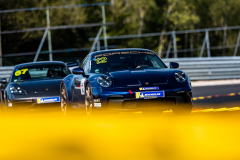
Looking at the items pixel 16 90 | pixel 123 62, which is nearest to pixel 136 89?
pixel 123 62

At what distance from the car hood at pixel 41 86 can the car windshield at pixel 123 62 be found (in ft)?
6.78

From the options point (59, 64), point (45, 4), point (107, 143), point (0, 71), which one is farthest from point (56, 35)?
point (107, 143)

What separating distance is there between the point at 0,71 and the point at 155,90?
12503 millimetres

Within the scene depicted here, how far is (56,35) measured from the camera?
4016cm

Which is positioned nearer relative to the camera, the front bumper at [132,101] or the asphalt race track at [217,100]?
the front bumper at [132,101]

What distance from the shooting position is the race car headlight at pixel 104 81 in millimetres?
7121

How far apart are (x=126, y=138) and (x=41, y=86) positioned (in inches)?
203

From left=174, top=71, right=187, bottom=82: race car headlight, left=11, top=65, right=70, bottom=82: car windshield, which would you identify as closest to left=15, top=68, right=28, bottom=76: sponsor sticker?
left=11, top=65, right=70, bottom=82: car windshield

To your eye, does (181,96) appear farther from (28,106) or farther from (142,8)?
(142,8)

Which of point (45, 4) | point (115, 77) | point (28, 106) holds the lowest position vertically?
point (28, 106)

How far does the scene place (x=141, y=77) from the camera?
7.19 m

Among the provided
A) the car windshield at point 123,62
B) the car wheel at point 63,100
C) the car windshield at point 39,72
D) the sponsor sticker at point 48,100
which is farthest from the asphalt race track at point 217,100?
the car windshield at point 39,72

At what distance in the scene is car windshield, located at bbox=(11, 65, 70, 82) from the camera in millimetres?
10991

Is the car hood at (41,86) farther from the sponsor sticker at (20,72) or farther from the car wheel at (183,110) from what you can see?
the car wheel at (183,110)
